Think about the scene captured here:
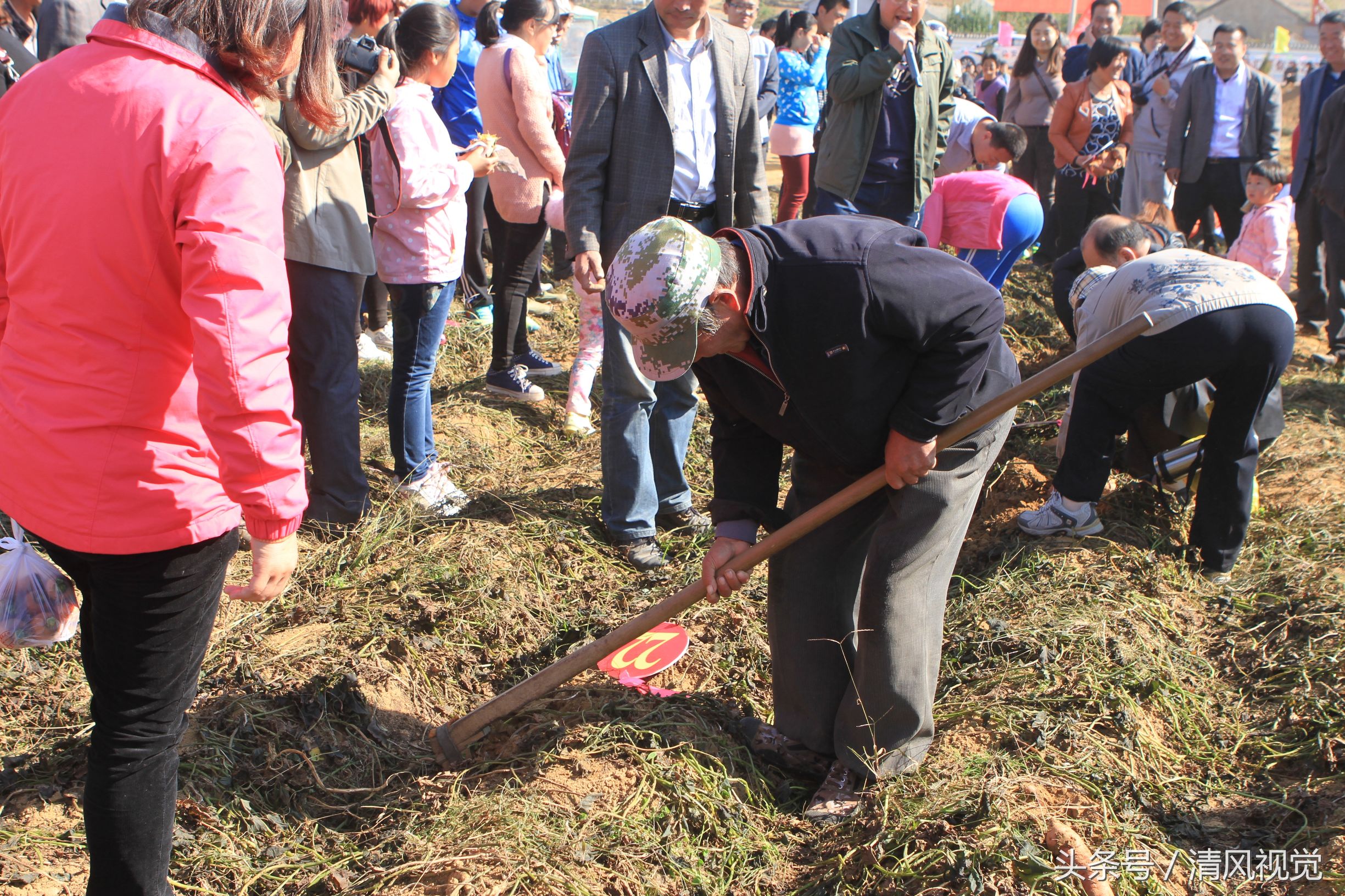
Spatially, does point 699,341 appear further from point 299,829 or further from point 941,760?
point 299,829

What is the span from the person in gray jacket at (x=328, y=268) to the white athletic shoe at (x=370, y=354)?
191 cm

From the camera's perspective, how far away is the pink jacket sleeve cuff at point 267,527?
176 centimetres

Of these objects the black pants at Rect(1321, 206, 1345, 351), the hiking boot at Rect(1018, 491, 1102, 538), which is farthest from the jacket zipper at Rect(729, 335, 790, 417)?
the black pants at Rect(1321, 206, 1345, 351)

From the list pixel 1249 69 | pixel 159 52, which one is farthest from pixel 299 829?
pixel 1249 69

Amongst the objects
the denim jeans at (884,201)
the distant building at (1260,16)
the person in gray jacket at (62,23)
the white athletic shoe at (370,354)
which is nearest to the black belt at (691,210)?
the denim jeans at (884,201)

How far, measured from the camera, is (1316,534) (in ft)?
14.2

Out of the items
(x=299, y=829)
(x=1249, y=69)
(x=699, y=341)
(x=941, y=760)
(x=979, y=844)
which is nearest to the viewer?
(x=699, y=341)

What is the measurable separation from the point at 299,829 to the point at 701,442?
2992mm

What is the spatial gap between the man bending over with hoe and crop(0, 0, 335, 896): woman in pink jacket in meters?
0.79

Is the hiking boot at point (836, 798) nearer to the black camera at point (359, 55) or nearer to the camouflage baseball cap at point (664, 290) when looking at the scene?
the camouflage baseball cap at point (664, 290)

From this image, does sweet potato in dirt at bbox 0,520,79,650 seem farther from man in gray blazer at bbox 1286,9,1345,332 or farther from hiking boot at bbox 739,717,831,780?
man in gray blazer at bbox 1286,9,1345,332

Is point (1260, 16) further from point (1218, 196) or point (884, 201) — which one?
point (884, 201)

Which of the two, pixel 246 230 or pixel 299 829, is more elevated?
pixel 246 230

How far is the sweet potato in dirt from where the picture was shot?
2088 mm
